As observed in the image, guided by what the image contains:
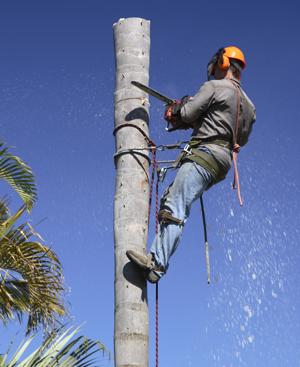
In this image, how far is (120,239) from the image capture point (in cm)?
432

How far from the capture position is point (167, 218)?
4.32 meters

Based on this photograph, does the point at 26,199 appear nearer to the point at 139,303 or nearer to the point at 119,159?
the point at 119,159

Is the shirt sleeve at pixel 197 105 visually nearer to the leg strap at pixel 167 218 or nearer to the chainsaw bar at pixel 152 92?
the chainsaw bar at pixel 152 92

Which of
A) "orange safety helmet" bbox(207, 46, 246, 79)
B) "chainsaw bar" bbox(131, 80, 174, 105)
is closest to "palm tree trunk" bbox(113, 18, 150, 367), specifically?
"chainsaw bar" bbox(131, 80, 174, 105)

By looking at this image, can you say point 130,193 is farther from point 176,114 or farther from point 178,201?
point 176,114

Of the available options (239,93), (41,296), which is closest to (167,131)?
(239,93)

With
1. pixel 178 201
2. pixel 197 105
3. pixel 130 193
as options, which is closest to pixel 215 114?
pixel 197 105

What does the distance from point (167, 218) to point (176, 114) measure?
831 millimetres

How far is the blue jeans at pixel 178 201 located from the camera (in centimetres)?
423

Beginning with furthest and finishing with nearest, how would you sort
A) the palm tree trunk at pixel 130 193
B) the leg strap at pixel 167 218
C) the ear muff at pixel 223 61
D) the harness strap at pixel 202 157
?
the ear muff at pixel 223 61 < the harness strap at pixel 202 157 < the leg strap at pixel 167 218 < the palm tree trunk at pixel 130 193

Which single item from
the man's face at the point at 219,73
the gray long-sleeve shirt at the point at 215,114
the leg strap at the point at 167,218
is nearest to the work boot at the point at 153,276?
the leg strap at the point at 167,218

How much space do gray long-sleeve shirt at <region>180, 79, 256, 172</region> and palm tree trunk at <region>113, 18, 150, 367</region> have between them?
36 cm

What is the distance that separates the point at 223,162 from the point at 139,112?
0.71m

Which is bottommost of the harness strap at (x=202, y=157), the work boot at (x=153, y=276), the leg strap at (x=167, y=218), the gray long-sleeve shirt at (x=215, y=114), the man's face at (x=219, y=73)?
the work boot at (x=153, y=276)
